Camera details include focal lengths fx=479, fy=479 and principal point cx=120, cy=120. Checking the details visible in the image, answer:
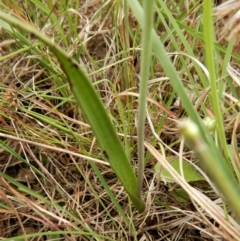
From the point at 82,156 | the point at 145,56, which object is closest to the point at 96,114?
the point at 145,56

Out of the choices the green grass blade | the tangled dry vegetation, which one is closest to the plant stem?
the green grass blade

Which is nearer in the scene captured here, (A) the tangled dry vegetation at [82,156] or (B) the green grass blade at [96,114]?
(B) the green grass blade at [96,114]

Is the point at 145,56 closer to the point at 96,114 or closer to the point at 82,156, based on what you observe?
the point at 96,114

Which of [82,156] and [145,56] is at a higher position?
[145,56]

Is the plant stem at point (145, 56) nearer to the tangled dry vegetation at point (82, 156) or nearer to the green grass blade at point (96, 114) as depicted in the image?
the green grass blade at point (96, 114)

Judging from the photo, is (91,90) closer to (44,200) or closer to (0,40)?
(44,200)

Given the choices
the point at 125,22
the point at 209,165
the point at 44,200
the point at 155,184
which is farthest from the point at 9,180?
the point at 209,165

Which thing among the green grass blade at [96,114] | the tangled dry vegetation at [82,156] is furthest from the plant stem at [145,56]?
the tangled dry vegetation at [82,156]
